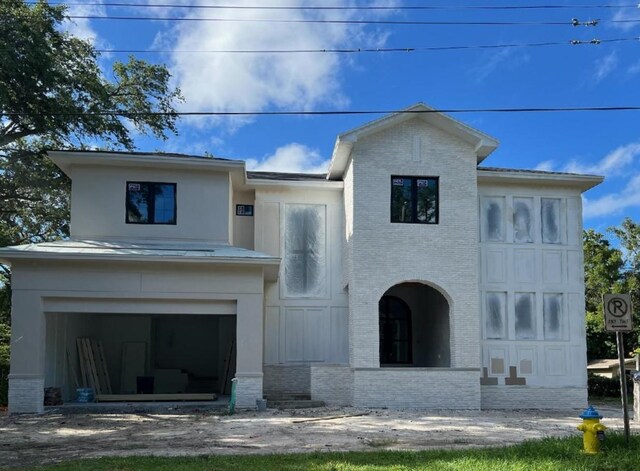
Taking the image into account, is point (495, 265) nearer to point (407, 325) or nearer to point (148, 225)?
point (407, 325)

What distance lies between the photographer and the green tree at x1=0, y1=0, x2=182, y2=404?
1933 centimetres

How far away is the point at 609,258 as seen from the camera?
36.1 m

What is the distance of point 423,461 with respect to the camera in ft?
32.5

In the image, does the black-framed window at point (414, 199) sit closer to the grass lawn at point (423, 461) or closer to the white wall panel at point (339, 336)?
the white wall panel at point (339, 336)

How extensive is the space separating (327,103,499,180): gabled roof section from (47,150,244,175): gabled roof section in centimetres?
322

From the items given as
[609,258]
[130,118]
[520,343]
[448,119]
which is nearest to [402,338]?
[520,343]

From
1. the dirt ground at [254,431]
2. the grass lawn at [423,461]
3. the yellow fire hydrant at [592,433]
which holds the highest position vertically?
the yellow fire hydrant at [592,433]

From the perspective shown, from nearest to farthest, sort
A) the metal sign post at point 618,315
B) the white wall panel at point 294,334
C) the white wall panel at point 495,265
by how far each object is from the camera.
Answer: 1. the metal sign post at point 618,315
2. the white wall panel at point 495,265
3. the white wall panel at point 294,334

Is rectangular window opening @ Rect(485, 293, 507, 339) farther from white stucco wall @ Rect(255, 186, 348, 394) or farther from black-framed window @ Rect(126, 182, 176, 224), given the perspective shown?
black-framed window @ Rect(126, 182, 176, 224)

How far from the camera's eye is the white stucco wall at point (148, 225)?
19.5 meters

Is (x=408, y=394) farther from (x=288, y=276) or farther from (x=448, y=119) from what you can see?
(x=448, y=119)

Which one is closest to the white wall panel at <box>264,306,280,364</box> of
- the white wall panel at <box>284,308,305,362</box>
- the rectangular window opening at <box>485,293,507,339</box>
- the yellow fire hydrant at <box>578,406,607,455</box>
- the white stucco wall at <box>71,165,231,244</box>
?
the white wall panel at <box>284,308,305,362</box>

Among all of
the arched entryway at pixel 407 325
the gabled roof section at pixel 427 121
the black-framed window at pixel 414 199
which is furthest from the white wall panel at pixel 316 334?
the gabled roof section at pixel 427 121

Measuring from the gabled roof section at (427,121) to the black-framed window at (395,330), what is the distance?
5966 mm
